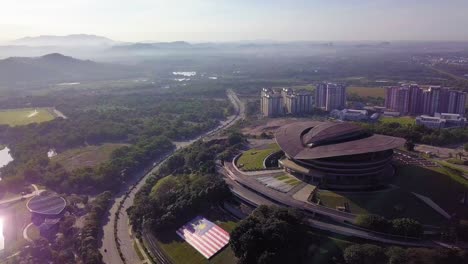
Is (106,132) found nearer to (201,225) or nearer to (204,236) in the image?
(201,225)

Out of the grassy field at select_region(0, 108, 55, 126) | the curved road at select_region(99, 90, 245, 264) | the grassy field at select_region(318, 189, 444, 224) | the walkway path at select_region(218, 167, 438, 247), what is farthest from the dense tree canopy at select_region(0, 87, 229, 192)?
the grassy field at select_region(318, 189, 444, 224)

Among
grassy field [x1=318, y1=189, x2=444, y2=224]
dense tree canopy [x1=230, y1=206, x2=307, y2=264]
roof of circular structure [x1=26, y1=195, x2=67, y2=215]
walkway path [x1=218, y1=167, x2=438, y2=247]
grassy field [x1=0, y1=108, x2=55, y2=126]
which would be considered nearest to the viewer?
dense tree canopy [x1=230, y1=206, x2=307, y2=264]

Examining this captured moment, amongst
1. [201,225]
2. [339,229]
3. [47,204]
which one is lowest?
[47,204]

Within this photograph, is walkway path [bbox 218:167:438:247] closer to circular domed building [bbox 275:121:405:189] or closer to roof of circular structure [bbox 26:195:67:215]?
circular domed building [bbox 275:121:405:189]

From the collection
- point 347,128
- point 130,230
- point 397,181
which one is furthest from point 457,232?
point 130,230

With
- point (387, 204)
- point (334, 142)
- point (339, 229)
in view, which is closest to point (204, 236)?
point (339, 229)

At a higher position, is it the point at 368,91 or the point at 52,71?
the point at 52,71

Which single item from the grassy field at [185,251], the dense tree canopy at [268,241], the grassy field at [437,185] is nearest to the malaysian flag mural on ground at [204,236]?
the grassy field at [185,251]
